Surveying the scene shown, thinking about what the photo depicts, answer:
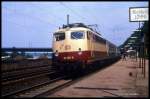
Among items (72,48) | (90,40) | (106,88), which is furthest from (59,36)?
(106,88)

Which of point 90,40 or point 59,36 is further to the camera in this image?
point 90,40

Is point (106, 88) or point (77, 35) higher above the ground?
point (77, 35)

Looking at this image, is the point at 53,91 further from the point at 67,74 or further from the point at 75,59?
the point at 67,74

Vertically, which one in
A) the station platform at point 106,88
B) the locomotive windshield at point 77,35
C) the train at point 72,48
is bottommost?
the station platform at point 106,88

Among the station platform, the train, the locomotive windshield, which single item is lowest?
the station platform

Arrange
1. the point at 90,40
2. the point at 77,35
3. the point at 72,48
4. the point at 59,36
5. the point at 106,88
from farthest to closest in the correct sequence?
1. the point at 90,40
2. the point at 59,36
3. the point at 77,35
4. the point at 72,48
5. the point at 106,88

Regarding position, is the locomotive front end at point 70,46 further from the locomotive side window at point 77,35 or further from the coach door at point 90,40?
the coach door at point 90,40

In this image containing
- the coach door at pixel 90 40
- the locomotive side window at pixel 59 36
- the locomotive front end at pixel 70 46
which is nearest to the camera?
the locomotive front end at pixel 70 46

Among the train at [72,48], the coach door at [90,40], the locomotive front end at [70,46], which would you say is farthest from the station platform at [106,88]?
the coach door at [90,40]

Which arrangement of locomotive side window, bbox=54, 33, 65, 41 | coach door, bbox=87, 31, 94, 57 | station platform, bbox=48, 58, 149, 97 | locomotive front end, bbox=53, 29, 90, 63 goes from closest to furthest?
station platform, bbox=48, 58, 149, 97 → locomotive front end, bbox=53, 29, 90, 63 → coach door, bbox=87, 31, 94, 57 → locomotive side window, bbox=54, 33, 65, 41

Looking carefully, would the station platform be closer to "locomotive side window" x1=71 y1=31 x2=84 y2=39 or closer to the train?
the train

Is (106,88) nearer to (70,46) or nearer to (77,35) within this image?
(70,46)

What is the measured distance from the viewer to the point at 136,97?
15.2m

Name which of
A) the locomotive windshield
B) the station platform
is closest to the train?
the locomotive windshield
